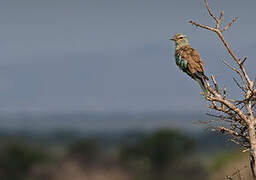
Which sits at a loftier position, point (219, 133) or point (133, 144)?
point (133, 144)

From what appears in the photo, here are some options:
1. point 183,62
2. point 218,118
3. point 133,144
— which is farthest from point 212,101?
point 133,144

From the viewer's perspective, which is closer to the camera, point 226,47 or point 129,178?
point 226,47

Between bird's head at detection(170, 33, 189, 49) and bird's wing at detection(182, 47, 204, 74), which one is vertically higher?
bird's head at detection(170, 33, 189, 49)

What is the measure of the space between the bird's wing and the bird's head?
0.51 m

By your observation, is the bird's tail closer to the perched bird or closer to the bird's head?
the perched bird

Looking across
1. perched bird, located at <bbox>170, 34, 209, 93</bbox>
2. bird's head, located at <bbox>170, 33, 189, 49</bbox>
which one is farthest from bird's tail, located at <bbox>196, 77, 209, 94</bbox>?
bird's head, located at <bbox>170, 33, 189, 49</bbox>

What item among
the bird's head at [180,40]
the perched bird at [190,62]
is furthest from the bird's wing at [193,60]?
the bird's head at [180,40]

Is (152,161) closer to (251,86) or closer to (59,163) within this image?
(59,163)

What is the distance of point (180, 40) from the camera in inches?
502

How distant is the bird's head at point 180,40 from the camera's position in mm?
12601

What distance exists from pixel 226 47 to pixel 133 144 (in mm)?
60785

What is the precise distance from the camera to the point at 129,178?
60.9 m

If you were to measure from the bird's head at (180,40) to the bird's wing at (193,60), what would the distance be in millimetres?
507

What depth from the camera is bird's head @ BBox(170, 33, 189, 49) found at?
41.3 ft
